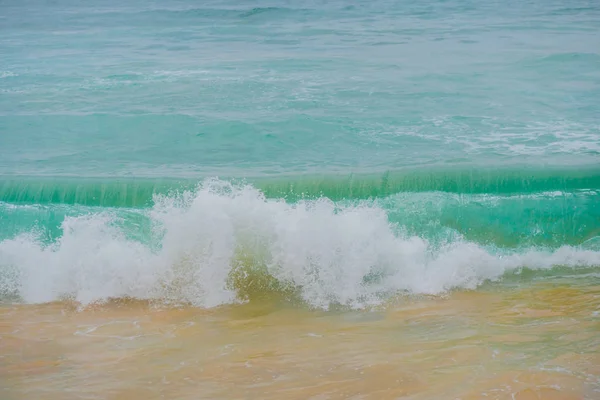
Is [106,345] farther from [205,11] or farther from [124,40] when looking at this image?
[205,11]

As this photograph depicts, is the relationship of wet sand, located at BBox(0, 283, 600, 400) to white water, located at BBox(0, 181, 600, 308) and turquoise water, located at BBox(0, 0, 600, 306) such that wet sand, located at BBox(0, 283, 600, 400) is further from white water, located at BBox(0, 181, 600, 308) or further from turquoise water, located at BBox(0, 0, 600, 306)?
turquoise water, located at BBox(0, 0, 600, 306)

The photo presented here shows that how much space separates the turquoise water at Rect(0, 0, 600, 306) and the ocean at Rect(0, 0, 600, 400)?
3cm

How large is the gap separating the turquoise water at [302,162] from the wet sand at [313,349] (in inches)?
15.3

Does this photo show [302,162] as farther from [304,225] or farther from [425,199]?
[304,225]

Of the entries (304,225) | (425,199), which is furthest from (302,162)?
(304,225)

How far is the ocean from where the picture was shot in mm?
5012

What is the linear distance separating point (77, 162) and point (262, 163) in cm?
230

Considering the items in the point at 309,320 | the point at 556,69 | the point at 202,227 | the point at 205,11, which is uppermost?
the point at 205,11

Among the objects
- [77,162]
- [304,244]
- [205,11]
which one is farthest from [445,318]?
[205,11]

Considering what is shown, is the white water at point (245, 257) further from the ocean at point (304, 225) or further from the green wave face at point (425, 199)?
the green wave face at point (425, 199)

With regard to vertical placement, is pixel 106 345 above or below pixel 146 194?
below

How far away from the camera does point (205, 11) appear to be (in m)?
21.7

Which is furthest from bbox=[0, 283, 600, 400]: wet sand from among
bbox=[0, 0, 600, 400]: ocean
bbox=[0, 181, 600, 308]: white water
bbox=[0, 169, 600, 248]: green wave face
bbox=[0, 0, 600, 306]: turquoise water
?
bbox=[0, 169, 600, 248]: green wave face

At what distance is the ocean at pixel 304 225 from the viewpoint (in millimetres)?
5012
